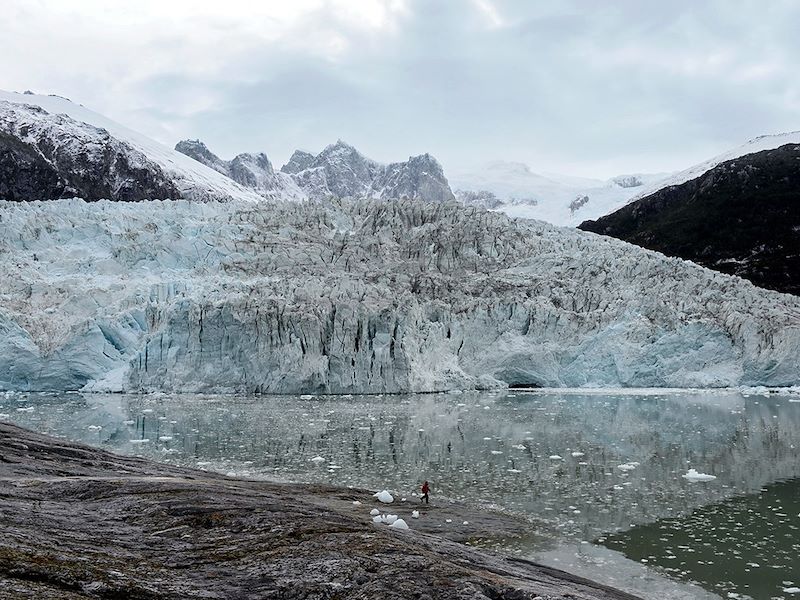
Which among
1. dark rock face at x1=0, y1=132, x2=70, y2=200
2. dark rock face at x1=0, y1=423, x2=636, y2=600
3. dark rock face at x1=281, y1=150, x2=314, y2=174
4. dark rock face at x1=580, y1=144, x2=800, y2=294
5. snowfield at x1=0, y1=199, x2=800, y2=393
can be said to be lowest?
dark rock face at x1=0, y1=423, x2=636, y2=600

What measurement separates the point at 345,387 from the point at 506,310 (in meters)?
7.00

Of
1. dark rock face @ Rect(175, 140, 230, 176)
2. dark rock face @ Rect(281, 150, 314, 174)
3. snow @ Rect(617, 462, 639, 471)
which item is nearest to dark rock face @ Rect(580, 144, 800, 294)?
snow @ Rect(617, 462, 639, 471)

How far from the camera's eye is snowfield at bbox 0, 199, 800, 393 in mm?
23594

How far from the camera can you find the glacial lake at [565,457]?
6598 millimetres

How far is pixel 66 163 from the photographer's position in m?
72.7

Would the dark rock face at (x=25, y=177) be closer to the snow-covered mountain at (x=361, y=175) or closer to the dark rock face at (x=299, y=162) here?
the snow-covered mountain at (x=361, y=175)

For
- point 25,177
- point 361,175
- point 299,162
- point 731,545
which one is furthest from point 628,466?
point 299,162

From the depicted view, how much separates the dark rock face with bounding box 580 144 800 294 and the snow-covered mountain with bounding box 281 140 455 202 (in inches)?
1732

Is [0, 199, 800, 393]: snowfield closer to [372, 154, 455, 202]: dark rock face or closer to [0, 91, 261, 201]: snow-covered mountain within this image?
[0, 91, 261, 201]: snow-covered mountain

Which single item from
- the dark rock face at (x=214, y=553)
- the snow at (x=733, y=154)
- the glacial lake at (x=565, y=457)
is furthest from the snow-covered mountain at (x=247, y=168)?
the dark rock face at (x=214, y=553)

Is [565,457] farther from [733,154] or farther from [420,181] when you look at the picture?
[420,181]

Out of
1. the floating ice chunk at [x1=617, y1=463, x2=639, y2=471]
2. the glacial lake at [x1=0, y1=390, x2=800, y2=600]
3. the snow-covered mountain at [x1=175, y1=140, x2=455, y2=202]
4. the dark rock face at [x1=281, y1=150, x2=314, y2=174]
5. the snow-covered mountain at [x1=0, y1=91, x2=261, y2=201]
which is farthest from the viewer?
the dark rock face at [x1=281, y1=150, x2=314, y2=174]

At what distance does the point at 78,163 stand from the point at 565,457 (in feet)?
240

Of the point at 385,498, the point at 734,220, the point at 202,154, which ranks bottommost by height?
the point at 385,498
